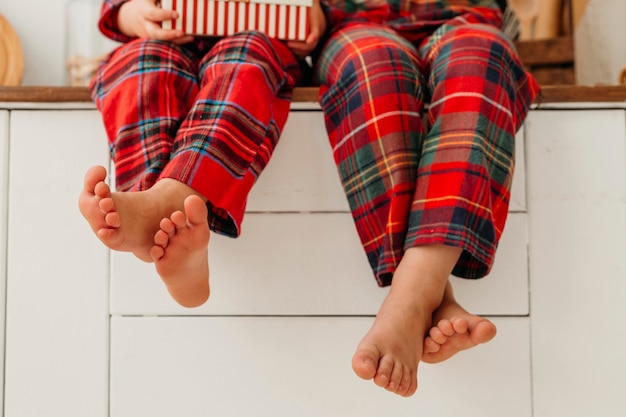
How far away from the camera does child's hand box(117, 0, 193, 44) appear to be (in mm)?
881

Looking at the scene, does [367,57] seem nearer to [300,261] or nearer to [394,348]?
[300,261]

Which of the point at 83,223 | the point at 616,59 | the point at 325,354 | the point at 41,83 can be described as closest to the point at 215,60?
the point at 83,223

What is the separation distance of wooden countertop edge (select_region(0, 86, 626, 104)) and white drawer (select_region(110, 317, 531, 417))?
319 millimetres

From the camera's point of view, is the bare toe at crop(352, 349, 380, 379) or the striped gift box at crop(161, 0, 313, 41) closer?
the bare toe at crop(352, 349, 380, 379)

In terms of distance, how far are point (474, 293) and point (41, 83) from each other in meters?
1.02

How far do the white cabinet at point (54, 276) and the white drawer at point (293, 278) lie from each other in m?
0.05

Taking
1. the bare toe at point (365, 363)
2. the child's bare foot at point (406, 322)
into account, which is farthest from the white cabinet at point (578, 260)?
the bare toe at point (365, 363)

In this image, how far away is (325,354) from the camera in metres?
0.90

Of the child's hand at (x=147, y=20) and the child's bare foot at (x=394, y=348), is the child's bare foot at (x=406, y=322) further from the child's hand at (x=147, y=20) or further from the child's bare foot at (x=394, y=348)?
the child's hand at (x=147, y=20)

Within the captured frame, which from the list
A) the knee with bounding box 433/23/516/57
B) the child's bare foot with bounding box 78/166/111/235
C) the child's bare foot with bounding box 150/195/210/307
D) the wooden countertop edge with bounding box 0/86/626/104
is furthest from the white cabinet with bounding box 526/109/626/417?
the child's bare foot with bounding box 78/166/111/235

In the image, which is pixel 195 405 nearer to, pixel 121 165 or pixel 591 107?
pixel 121 165

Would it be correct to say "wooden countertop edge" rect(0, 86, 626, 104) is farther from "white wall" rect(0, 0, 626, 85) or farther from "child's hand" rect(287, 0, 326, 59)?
"white wall" rect(0, 0, 626, 85)

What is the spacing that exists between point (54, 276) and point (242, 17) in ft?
1.48

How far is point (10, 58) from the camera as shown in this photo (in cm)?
123
